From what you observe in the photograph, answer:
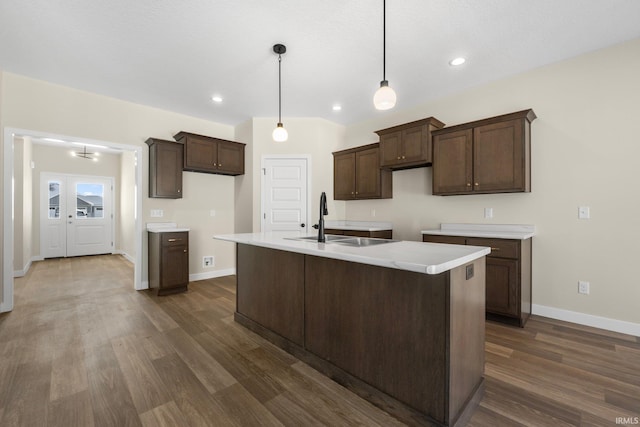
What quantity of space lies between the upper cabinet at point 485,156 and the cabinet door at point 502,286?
2.77 feet

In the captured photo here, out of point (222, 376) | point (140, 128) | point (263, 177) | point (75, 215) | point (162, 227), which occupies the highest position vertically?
point (140, 128)

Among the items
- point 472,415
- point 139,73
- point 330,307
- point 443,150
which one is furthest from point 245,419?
point 139,73

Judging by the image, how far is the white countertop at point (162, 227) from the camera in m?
4.01

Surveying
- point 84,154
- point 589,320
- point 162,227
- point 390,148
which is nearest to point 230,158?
point 162,227

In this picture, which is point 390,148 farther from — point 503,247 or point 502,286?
point 502,286

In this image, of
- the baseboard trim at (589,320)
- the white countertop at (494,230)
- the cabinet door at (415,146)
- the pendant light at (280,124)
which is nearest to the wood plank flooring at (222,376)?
the baseboard trim at (589,320)

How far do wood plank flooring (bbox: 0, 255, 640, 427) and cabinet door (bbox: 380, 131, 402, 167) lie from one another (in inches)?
95.8

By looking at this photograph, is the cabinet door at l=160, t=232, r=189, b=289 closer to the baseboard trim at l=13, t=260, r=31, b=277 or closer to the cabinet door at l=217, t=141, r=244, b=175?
the cabinet door at l=217, t=141, r=244, b=175

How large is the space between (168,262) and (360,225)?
10.4 feet

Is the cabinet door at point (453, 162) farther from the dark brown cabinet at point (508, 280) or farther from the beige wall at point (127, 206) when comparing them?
the beige wall at point (127, 206)

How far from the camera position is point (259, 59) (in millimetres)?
2988

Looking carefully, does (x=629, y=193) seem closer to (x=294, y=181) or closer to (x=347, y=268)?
(x=347, y=268)

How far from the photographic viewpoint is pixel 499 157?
3111mm

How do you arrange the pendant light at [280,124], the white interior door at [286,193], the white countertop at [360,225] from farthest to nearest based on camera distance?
1. the white interior door at [286,193]
2. the white countertop at [360,225]
3. the pendant light at [280,124]
